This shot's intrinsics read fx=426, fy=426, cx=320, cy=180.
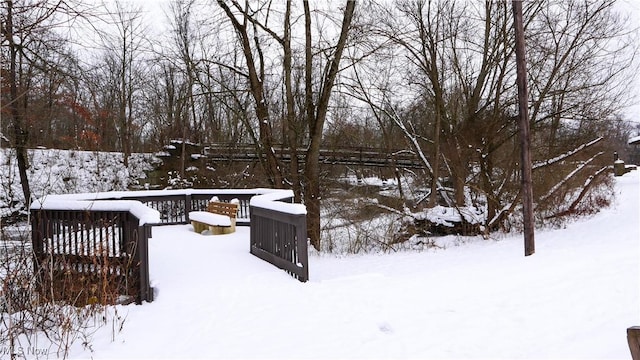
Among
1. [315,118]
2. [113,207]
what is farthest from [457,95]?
[113,207]

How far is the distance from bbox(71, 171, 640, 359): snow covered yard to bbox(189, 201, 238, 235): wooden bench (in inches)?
57.2

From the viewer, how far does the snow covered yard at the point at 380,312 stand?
4191mm

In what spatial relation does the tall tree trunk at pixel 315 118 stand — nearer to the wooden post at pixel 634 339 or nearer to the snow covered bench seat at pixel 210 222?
the snow covered bench seat at pixel 210 222

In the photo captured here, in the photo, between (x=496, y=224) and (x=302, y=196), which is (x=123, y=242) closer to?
(x=302, y=196)

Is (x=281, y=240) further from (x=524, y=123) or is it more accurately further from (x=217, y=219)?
(x=524, y=123)

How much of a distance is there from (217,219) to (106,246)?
4272 mm

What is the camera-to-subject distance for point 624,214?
13094mm

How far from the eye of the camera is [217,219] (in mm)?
9516

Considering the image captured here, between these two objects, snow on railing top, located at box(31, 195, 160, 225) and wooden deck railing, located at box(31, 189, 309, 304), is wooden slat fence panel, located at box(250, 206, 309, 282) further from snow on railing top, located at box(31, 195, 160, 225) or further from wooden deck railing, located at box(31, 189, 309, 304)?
snow on railing top, located at box(31, 195, 160, 225)

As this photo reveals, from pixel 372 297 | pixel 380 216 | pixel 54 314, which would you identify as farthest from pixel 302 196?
pixel 54 314

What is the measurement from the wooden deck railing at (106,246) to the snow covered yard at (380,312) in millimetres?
352

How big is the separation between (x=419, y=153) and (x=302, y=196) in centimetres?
490

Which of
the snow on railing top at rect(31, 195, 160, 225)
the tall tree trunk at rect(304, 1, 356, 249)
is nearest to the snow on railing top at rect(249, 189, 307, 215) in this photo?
the snow on railing top at rect(31, 195, 160, 225)

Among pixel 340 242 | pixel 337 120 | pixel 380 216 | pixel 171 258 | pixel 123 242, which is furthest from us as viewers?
pixel 337 120
